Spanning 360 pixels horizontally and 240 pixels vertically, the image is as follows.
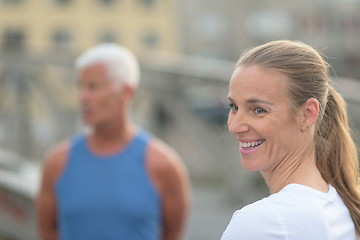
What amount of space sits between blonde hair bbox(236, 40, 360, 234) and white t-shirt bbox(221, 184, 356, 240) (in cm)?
13

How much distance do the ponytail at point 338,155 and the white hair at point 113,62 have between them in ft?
4.05

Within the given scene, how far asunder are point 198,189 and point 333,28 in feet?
98.3

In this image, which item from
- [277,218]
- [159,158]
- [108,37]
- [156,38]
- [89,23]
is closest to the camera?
[277,218]

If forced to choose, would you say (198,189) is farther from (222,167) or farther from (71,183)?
(71,183)

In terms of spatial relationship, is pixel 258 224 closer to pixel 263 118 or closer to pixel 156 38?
pixel 263 118

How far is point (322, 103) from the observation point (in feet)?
3.86

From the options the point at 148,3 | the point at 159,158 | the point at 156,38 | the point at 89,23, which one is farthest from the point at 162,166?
the point at 148,3

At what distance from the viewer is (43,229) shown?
90.0 inches

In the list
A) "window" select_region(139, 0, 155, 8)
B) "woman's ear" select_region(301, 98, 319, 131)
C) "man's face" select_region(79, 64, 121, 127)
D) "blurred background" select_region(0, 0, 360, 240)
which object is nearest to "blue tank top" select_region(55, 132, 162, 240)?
"man's face" select_region(79, 64, 121, 127)

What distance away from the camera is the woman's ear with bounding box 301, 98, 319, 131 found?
1118mm

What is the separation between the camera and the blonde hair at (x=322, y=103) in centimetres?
111

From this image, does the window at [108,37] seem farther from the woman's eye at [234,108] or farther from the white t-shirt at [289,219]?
the white t-shirt at [289,219]

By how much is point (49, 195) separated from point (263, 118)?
1345 millimetres

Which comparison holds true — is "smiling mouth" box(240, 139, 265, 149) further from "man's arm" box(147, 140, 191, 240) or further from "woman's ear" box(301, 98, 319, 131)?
"man's arm" box(147, 140, 191, 240)
